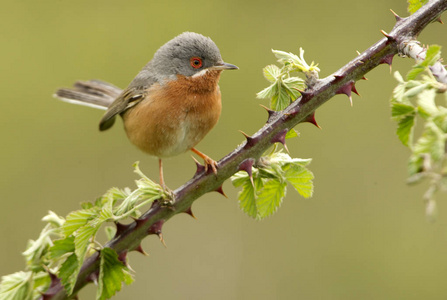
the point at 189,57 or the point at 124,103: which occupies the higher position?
the point at 124,103

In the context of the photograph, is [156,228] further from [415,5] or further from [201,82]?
[201,82]

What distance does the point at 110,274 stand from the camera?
2.94 meters

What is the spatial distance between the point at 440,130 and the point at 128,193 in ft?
5.98

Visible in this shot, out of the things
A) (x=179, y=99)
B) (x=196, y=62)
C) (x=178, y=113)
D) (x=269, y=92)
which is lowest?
(x=269, y=92)

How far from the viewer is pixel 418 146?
5.39 ft

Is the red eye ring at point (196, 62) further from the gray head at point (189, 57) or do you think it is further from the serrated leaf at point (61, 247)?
the serrated leaf at point (61, 247)

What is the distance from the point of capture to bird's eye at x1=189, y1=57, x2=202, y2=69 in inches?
203

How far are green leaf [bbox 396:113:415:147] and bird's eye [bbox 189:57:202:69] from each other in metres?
3.26

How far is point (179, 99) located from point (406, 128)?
3.15 metres

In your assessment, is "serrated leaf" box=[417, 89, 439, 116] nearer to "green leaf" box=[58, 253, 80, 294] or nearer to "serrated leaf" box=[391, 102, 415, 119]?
"serrated leaf" box=[391, 102, 415, 119]

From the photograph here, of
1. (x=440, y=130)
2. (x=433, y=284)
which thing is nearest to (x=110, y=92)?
(x=433, y=284)

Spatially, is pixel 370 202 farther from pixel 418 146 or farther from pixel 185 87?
pixel 418 146

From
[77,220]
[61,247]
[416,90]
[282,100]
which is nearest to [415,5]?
[282,100]

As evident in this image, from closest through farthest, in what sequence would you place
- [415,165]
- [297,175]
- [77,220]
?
1. [415,165]
2. [77,220]
3. [297,175]
